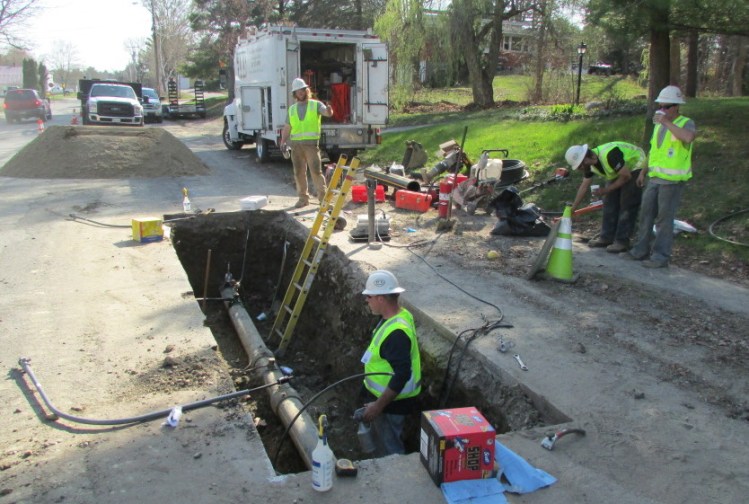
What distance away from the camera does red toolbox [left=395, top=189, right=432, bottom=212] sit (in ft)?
33.7

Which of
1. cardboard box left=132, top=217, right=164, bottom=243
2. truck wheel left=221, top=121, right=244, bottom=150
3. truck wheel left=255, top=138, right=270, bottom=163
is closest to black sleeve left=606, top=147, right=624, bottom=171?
cardboard box left=132, top=217, right=164, bottom=243

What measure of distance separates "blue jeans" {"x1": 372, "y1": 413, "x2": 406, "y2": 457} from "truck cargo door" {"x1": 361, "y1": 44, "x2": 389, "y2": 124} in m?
10.5

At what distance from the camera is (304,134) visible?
9.98 m

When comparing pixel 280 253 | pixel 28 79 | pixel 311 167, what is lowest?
pixel 280 253

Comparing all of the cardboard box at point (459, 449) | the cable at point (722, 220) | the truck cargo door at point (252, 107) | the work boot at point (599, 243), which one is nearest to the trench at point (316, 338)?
the cardboard box at point (459, 449)

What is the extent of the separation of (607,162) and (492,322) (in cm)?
326

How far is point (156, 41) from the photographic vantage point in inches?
1836

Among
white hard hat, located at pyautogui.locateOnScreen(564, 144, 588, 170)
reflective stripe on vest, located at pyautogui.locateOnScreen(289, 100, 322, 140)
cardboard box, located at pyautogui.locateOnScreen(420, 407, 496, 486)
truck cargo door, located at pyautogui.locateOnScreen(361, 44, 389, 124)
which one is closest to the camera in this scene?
cardboard box, located at pyautogui.locateOnScreen(420, 407, 496, 486)

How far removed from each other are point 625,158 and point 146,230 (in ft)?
21.4

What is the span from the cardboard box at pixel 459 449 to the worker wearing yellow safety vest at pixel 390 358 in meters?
1.06

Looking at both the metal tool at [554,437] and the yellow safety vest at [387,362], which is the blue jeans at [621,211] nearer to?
the yellow safety vest at [387,362]

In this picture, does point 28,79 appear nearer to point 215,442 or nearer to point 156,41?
point 156,41

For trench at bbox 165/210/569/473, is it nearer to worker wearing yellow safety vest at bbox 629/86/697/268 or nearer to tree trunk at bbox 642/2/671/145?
worker wearing yellow safety vest at bbox 629/86/697/268

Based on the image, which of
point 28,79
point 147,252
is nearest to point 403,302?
point 147,252
